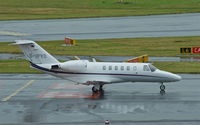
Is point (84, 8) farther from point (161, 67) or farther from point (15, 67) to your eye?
point (161, 67)

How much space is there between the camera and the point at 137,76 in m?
43.3

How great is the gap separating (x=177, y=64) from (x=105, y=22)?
142 ft

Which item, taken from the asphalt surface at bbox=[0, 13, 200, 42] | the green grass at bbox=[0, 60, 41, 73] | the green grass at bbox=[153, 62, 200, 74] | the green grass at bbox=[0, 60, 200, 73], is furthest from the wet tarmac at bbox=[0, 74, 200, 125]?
the asphalt surface at bbox=[0, 13, 200, 42]

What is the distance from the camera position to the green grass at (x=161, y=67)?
53.8 metres

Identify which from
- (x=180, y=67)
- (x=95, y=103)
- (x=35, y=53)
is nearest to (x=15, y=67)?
(x=35, y=53)

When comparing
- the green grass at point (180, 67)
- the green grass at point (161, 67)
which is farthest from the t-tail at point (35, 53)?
the green grass at point (180, 67)

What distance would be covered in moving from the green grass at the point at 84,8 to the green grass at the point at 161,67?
49747mm

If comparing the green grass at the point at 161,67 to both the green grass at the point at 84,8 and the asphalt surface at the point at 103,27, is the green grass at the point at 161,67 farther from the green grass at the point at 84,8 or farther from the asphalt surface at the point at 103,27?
the green grass at the point at 84,8

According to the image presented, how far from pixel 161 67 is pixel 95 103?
17558 millimetres

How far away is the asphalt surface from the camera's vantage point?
8269 centimetres

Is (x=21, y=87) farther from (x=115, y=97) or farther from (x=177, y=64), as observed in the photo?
(x=177, y=64)

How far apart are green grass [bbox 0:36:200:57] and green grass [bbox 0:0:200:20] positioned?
33526mm

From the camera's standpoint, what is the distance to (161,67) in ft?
181

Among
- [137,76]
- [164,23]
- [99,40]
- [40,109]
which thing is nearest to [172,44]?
[99,40]
